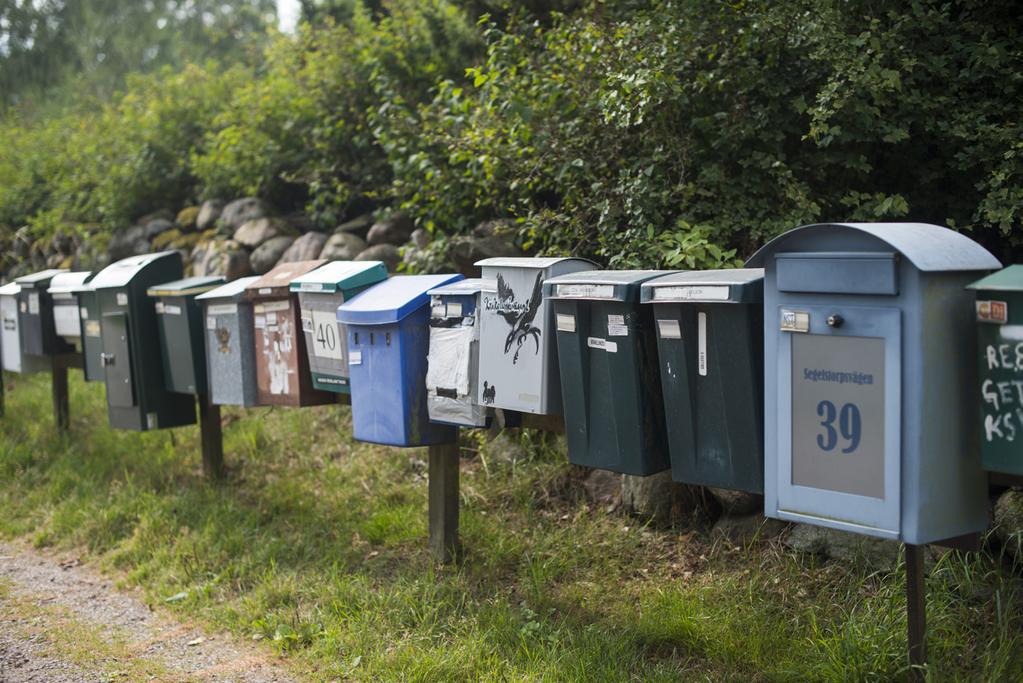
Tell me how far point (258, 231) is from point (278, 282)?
166 inches

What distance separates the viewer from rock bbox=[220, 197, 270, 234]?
10.0 metres

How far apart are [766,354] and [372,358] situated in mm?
2134

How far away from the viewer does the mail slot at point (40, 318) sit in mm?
7949

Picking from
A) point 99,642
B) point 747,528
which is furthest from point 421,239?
point 99,642

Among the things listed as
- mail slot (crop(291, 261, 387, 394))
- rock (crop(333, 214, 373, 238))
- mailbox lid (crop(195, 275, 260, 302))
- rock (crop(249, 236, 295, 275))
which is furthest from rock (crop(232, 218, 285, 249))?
mail slot (crop(291, 261, 387, 394))

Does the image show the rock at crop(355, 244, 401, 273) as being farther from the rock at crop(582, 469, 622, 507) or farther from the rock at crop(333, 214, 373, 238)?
the rock at crop(582, 469, 622, 507)

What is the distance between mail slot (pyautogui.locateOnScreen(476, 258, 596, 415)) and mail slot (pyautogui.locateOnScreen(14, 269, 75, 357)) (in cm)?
Result: 491

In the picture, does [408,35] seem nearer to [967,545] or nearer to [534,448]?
[534,448]

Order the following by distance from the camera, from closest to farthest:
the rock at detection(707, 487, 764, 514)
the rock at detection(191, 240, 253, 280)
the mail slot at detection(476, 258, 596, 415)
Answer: the mail slot at detection(476, 258, 596, 415)
the rock at detection(707, 487, 764, 514)
the rock at detection(191, 240, 253, 280)

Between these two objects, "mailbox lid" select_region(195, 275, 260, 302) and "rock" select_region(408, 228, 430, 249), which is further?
"rock" select_region(408, 228, 430, 249)

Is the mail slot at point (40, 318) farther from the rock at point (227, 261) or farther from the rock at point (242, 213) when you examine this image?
the rock at point (242, 213)

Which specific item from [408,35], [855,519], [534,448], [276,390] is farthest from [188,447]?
[855,519]

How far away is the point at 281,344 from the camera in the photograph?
5.68m

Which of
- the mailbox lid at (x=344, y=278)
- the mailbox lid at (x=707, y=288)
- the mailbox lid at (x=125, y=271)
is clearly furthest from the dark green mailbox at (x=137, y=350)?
the mailbox lid at (x=707, y=288)
